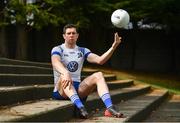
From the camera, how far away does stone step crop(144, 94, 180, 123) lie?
1025cm

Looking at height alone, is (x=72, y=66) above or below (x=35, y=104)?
above

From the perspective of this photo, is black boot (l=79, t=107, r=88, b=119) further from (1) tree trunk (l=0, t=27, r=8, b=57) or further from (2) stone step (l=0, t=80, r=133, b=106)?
(1) tree trunk (l=0, t=27, r=8, b=57)

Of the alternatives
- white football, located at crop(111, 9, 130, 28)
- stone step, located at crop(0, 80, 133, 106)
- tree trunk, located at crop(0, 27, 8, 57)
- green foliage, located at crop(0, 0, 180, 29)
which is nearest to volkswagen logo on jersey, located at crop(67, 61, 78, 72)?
stone step, located at crop(0, 80, 133, 106)

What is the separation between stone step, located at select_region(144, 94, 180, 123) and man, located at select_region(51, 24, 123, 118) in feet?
8.96

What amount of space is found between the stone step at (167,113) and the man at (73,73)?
2.73 metres

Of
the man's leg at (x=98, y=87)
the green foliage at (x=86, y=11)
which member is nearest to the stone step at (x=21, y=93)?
the man's leg at (x=98, y=87)

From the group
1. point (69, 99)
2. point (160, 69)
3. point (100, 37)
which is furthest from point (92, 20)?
point (69, 99)

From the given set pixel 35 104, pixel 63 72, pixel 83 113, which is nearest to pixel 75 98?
pixel 83 113

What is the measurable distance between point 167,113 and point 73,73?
4.36 meters

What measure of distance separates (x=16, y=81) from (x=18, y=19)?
1006 centimetres

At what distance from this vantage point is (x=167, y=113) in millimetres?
11617

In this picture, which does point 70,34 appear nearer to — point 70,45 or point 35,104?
point 70,45

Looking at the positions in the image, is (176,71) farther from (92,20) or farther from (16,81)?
(16,81)

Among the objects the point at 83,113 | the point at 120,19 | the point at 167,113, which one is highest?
the point at 120,19
